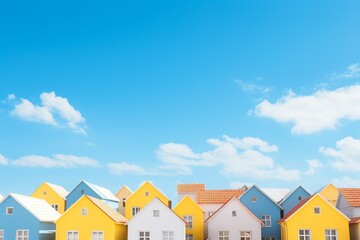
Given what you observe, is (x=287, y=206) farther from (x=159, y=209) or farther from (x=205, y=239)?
(x=159, y=209)

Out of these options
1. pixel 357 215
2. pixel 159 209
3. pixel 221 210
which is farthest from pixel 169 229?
pixel 357 215

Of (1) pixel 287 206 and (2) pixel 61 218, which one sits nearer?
(2) pixel 61 218

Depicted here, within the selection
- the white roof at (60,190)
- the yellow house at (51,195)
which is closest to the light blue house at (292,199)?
the yellow house at (51,195)

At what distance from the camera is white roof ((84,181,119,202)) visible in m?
59.3

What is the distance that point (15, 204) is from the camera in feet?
151

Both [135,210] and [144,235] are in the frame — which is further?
[135,210]

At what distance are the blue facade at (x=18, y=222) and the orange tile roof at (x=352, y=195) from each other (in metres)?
28.2

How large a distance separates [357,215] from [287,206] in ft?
40.5

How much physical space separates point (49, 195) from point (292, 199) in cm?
2816

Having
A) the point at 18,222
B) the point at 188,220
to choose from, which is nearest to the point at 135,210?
the point at 188,220

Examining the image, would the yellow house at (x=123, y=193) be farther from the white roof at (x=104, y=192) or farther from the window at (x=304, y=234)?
the window at (x=304, y=234)

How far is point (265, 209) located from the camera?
179 feet

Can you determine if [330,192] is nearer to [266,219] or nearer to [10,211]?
[266,219]

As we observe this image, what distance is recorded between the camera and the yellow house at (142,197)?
58125 mm
